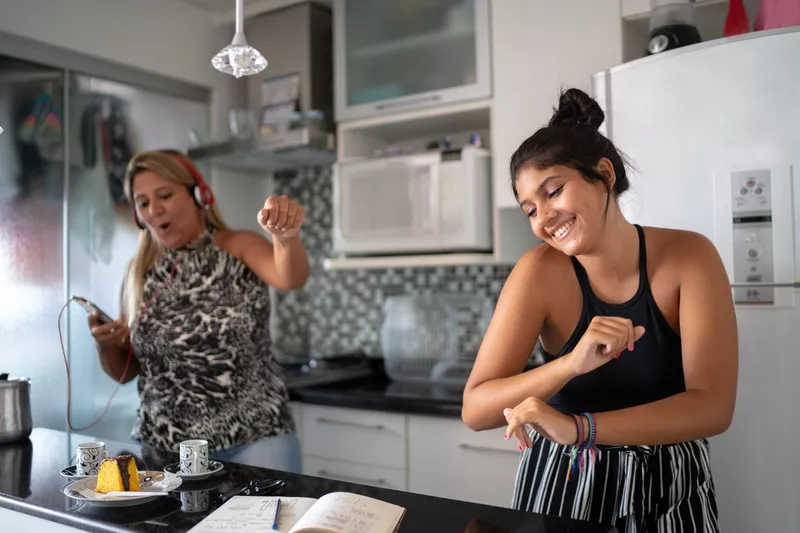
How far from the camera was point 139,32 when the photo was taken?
9.30ft

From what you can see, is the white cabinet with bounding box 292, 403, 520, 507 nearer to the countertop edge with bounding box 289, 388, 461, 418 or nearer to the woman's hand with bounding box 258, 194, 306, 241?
the countertop edge with bounding box 289, 388, 461, 418

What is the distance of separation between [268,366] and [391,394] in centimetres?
64

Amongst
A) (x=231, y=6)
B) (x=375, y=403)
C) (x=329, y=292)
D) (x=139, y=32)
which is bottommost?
(x=375, y=403)

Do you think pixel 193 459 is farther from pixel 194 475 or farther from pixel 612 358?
pixel 612 358

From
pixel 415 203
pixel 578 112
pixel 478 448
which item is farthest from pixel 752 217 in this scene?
pixel 415 203

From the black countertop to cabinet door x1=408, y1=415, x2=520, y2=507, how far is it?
0.96 metres

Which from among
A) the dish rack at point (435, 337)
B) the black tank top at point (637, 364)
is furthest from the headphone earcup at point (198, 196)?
the dish rack at point (435, 337)

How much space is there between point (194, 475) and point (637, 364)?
869 mm

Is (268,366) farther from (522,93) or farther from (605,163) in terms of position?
(522,93)

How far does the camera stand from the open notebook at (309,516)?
1044mm

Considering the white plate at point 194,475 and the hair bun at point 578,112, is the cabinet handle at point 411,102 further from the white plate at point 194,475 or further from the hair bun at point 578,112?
the white plate at point 194,475

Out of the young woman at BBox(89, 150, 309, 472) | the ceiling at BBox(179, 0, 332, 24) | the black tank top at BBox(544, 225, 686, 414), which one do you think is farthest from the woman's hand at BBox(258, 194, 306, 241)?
the ceiling at BBox(179, 0, 332, 24)

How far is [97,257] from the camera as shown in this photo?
269 centimetres

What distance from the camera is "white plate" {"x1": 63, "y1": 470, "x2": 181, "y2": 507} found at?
4.02ft
